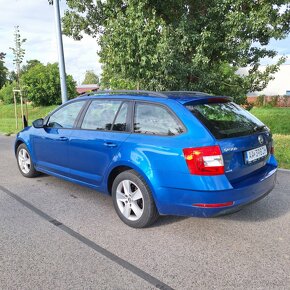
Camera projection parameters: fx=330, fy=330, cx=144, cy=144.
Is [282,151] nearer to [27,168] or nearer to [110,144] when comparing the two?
[110,144]

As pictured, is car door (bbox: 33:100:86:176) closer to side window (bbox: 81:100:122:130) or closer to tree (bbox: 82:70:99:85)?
side window (bbox: 81:100:122:130)

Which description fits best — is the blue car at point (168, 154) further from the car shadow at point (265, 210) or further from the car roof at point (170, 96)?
the car shadow at point (265, 210)

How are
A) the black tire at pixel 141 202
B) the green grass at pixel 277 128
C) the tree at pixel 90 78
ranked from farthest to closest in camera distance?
the tree at pixel 90 78 < the green grass at pixel 277 128 < the black tire at pixel 141 202

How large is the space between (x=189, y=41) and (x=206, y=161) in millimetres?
6630

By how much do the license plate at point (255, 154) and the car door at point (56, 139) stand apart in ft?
8.07

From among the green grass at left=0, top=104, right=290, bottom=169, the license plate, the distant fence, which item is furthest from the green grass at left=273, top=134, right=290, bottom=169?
the distant fence

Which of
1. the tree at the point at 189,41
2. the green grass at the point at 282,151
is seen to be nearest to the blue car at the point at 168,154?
the green grass at the point at 282,151

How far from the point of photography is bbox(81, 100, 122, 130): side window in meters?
4.27

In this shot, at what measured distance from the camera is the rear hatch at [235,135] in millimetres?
3387

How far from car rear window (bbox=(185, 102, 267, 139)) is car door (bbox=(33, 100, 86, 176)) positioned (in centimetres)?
192

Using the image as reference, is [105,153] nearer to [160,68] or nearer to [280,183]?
[280,183]

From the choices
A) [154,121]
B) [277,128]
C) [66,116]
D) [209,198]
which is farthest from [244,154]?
[277,128]

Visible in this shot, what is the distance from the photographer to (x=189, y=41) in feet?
29.9

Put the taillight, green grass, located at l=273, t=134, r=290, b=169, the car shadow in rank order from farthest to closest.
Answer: green grass, located at l=273, t=134, r=290, b=169 → the car shadow → the taillight
